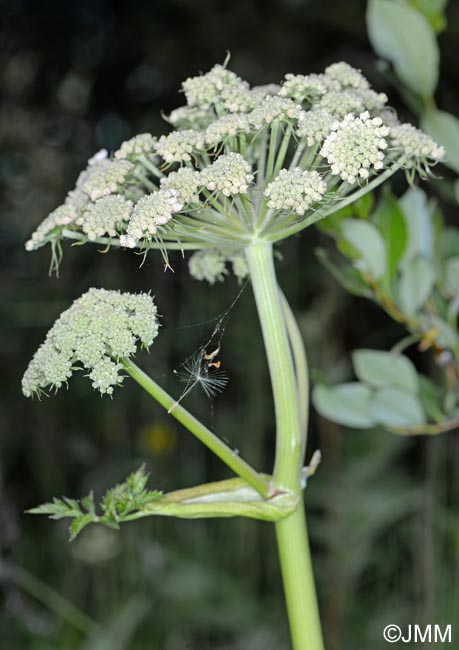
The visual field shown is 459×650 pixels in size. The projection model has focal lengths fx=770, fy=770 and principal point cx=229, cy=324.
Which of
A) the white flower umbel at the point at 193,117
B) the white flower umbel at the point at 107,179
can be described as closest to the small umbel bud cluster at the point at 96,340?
the white flower umbel at the point at 107,179

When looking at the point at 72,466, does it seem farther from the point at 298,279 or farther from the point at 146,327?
the point at 146,327

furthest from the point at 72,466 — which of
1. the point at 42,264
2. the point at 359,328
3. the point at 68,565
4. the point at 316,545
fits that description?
the point at 359,328

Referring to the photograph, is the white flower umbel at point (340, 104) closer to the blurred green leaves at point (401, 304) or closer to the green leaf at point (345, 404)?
the blurred green leaves at point (401, 304)

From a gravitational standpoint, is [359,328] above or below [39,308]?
below

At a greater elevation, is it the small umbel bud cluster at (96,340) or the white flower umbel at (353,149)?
the white flower umbel at (353,149)

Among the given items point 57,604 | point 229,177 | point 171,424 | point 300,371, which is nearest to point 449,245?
point 300,371

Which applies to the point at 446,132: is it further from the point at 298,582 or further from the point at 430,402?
the point at 298,582
